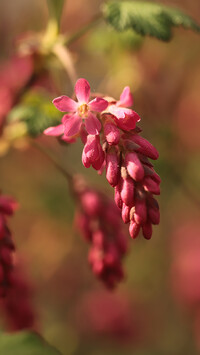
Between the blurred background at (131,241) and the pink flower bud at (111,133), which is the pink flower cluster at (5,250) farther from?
the blurred background at (131,241)

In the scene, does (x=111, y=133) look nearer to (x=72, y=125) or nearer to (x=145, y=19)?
(x=72, y=125)

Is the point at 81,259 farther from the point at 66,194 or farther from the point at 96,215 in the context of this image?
the point at 96,215

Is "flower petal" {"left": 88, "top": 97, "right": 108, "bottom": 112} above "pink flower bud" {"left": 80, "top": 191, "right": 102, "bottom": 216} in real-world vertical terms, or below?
above

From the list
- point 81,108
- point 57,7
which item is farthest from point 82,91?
point 57,7

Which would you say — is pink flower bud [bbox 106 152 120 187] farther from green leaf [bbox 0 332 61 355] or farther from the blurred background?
the blurred background

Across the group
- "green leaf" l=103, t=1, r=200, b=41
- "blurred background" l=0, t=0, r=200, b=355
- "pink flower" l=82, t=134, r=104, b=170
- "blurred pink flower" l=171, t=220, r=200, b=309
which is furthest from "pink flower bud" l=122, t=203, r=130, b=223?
"blurred pink flower" l=171, t=220, r=200, b=309

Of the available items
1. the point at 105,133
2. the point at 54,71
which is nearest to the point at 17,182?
the point at 54,71
